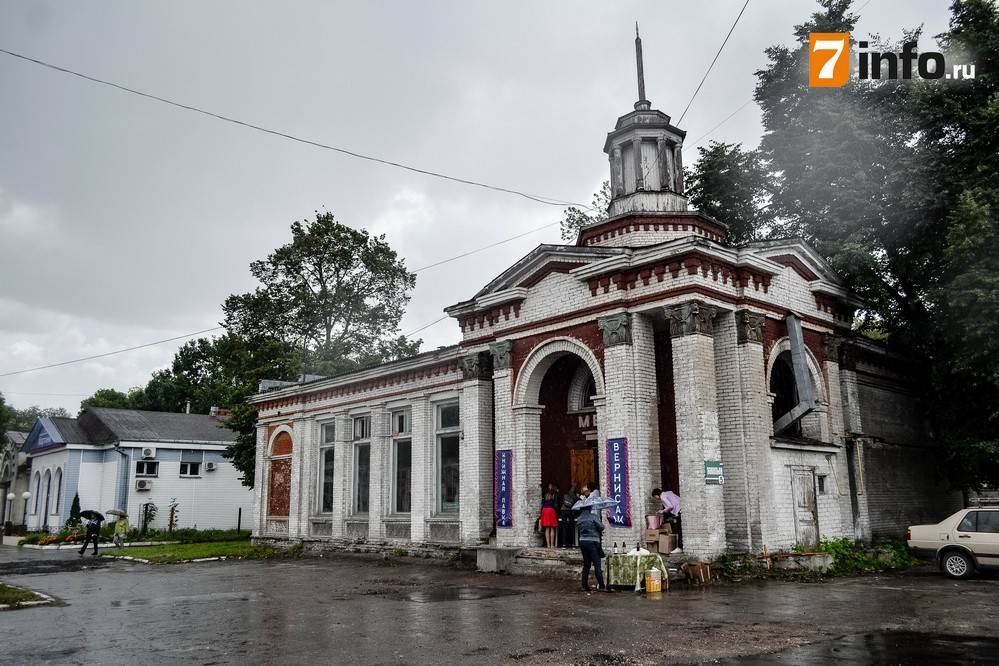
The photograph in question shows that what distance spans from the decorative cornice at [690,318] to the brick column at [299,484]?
1613 cm

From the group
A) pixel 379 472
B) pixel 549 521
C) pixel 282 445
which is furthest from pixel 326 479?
pixel 549 521

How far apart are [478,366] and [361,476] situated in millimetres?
7714

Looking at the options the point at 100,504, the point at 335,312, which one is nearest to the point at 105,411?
the point at 100,504

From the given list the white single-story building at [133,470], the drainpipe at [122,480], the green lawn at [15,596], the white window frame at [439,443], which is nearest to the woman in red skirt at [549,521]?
the white window frame at [439,443]

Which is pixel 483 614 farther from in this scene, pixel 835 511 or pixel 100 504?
pixel 100 504

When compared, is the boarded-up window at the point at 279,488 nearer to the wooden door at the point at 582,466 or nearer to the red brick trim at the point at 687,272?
the wooden door at the point at 582,466

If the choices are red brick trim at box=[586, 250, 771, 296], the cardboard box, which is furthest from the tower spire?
the cardboard box

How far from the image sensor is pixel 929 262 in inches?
809

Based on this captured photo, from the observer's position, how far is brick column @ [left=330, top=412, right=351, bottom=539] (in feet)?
83.6

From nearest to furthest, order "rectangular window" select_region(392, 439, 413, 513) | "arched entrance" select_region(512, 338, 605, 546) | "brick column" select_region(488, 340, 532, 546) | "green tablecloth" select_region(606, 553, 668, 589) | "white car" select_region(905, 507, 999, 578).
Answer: "green tablecloth" select_region(606, 553, 668, 589), "white car" select_region(905, 507, 999, 578), "arched entrance" select_region(512, 338, 605, 546), "brick column" select_region(488, 340, 532, 546), "rectangular window" select_region(392, 439, 413, 513)

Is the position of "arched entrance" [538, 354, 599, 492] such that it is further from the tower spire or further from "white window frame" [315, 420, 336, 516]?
"white window frame" [315, 420, 336, 516]

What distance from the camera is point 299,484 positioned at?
27219mm

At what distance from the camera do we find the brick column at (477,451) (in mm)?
19906

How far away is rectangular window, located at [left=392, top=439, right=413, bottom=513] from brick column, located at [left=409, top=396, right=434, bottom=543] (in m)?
0.45
